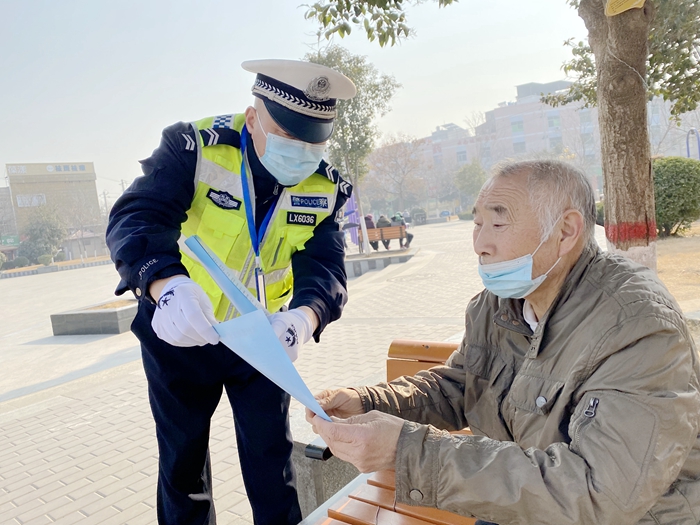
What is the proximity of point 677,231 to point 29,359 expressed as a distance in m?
12.8

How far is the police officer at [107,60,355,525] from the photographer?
5.71 ft

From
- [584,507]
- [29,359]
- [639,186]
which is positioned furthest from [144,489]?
[29,359]

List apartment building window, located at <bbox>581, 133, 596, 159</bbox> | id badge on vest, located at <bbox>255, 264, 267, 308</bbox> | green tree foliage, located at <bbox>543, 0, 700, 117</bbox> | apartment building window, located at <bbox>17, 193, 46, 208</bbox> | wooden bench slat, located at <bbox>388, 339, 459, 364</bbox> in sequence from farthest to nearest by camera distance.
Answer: apartment building window, located at <bbox>17, 193, 46, 208</bbox>, apartment building window, located at <bbox>581, 133, 596, 159</bbox>, green tree foliage, located at <bbox>543, 0, 700, 117</bbox>, wooden bench slat, located at <bbox>388, 339, 459, 364</bbox>, id badge on vest, located at <bbox>255, 264, 267, 308</bbox>

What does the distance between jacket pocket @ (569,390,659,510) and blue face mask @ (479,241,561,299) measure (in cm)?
42

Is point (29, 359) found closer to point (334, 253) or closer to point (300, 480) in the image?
point (300, 480)

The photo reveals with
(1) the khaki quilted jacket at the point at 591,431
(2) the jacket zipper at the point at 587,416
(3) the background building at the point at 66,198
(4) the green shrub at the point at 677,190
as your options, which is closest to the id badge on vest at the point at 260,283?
(1) the khaki quilted jacket at the point at 591,431

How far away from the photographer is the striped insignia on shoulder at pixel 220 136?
5.97 feet

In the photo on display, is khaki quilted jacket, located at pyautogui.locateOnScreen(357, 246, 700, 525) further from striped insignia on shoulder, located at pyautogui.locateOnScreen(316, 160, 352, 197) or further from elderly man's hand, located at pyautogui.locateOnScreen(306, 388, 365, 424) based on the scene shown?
striped insignia on shoulder, located at pyautogui.locateOnScreen(316, 160, 352, 197)

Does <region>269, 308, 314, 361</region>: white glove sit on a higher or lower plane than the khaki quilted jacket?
higher

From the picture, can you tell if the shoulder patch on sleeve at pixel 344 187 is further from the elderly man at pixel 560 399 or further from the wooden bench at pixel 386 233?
the wooden bench at pixel 386 233

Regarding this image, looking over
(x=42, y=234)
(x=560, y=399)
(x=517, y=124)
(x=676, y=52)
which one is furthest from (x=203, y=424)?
(x=517, y=124)

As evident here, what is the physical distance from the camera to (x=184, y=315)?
146 cm

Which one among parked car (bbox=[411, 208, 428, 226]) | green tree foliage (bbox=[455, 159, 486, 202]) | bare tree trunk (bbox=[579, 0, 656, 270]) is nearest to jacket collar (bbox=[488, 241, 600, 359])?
bare tree trunk (bbox=[579, 0, 656, 270])

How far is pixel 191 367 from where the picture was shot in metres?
1.86
